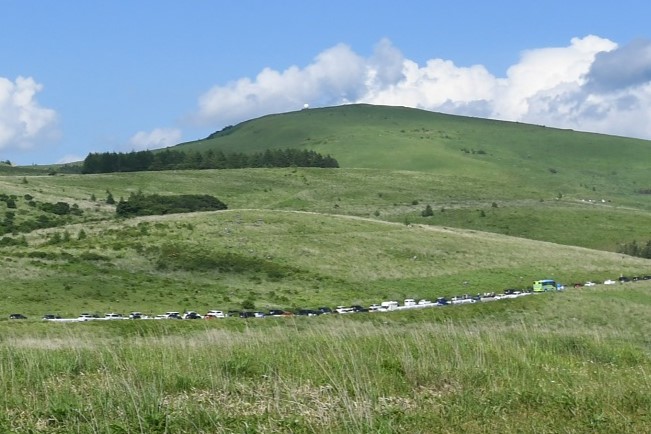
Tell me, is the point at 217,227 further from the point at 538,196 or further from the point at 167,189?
the point at 538,196

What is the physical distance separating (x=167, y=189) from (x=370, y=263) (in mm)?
77266

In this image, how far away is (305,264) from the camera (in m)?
86.4

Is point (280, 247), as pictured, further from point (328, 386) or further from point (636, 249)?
point (328, 386)

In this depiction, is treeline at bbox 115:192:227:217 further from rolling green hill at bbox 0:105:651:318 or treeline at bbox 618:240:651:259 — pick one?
treeline at bbox 618:240:651:259

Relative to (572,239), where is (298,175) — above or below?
above

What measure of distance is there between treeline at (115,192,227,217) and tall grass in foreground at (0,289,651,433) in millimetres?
107254

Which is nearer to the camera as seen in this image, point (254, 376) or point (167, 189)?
point (254, 376)

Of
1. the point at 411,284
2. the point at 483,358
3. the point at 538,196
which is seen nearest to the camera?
the point at 483,358

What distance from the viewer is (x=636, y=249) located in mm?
126625

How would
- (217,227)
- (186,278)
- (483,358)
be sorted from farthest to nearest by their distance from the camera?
1. (217,227)
2. (186,278)
3. (483,358)

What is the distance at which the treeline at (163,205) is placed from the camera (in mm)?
121375

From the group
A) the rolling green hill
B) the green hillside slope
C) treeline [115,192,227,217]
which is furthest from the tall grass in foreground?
treeline [115,192,227,217]

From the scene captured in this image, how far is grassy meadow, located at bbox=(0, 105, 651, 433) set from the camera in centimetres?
1007

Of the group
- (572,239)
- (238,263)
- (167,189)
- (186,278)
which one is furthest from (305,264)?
(167,189)
